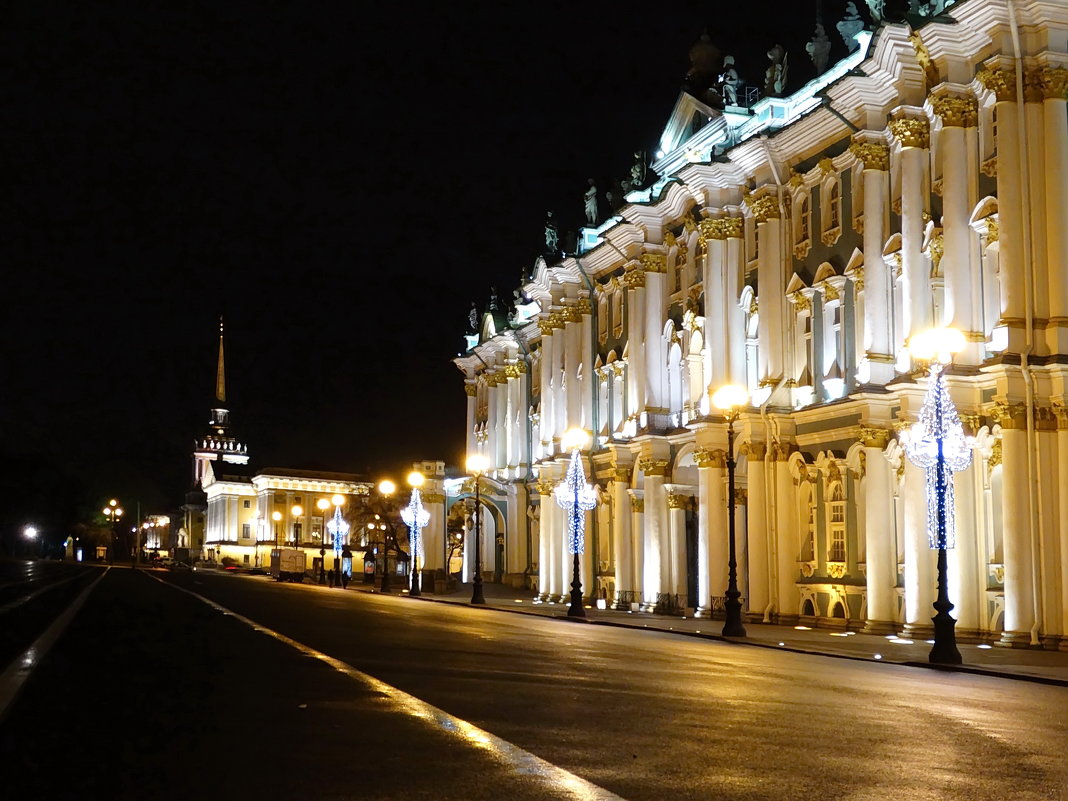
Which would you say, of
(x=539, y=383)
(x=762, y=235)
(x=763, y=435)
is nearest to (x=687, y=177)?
(x=762, y=235)

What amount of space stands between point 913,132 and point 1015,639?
517 inches

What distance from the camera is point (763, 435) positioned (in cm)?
4219

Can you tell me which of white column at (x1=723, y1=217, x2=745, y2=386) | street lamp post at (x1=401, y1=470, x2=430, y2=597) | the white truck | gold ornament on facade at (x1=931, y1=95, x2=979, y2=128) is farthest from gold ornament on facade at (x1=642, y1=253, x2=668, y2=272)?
the white truck

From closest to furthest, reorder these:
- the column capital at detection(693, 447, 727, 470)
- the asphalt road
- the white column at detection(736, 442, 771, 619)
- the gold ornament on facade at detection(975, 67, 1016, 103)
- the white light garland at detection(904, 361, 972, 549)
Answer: the asphalt road < the white light garland at detection(904, 361, 972, 549) < the gold ornament on facade at detection(975, 67, 1016, 103) < the white column at detection(736, 442, 771, 619) < the column capital at detection(693, 447, 727, 470)


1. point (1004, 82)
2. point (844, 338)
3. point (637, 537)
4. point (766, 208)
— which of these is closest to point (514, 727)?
point (1004, 82)

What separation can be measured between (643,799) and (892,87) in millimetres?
31158

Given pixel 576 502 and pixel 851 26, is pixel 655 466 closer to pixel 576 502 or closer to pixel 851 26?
pixel 576 502

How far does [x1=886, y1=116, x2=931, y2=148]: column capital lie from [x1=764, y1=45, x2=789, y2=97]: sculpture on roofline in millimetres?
10027

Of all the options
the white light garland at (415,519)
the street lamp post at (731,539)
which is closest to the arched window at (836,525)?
the street lamp post at (731,539)

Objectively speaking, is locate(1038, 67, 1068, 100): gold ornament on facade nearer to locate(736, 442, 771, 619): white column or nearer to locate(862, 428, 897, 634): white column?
locate(862, 428, 897, 634): white column

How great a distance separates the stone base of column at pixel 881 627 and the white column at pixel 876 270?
628 centimetres

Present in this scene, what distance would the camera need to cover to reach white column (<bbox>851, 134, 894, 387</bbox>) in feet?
120

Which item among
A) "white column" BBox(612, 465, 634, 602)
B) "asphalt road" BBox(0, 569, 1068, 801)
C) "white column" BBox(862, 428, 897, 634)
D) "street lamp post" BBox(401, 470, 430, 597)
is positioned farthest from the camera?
"street lamp post" BBox(401, 470, 430, 597)

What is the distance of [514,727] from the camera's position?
12375 millimetres
